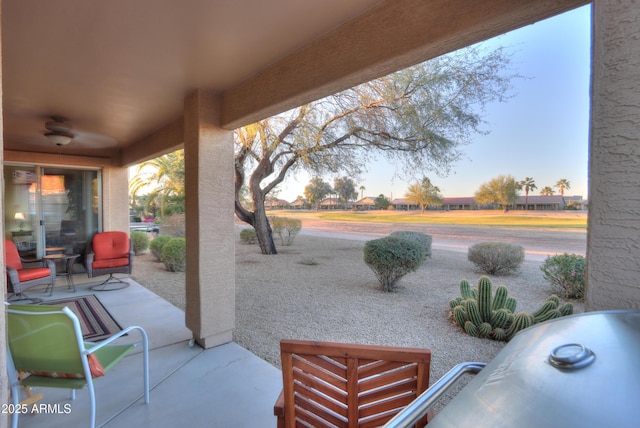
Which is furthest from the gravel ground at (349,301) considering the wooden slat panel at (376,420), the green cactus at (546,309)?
the wooden slat panel at (376,420)

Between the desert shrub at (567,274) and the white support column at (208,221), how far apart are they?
5523 mm

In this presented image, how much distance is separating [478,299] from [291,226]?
8427 mm

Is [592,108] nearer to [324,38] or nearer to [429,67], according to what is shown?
[324,38]

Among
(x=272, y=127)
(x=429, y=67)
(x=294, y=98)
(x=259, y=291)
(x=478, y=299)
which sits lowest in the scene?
(x=259, y=291)

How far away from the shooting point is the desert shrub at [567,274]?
500 cm

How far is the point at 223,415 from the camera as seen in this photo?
2.11 m

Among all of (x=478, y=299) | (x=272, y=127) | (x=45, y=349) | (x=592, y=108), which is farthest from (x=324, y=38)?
(x=272, y=127)

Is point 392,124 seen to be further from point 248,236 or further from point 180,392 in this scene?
point 248,236

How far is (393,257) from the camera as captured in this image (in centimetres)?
536

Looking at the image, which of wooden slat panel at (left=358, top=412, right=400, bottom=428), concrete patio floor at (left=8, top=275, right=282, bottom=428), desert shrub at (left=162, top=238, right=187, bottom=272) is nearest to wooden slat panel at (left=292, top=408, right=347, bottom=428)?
wooden slat panel at (left=358, top=412, right=400, bottom=428)

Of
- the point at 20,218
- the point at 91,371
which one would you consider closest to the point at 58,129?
the point at 20,218

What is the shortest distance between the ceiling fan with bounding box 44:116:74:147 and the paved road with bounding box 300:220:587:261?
22.0 ft

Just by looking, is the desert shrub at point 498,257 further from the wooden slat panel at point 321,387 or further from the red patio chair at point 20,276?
the red patio chair at point 20,276

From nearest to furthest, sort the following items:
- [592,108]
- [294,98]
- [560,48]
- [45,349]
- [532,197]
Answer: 1. [592,108]
2. [45,349]
3. [294,98]
4. [560,48]
5. [532,197]
